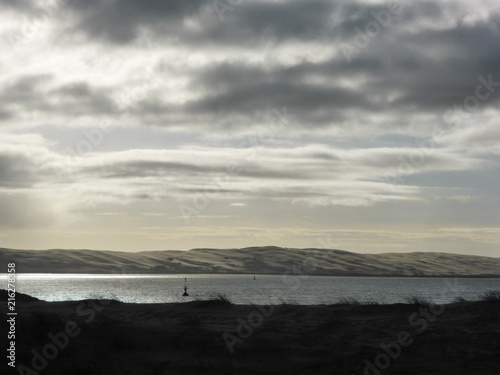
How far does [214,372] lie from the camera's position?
44.2 ft

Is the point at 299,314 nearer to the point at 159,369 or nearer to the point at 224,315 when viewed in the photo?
the point at 224,315

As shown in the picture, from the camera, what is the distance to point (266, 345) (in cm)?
1572

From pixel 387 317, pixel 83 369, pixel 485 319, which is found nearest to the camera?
pixel 83 369

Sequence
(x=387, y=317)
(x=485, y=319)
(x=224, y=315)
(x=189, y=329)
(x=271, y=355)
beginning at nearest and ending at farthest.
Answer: (x=271, y=355) → (x=189, y=329) → (x=485, y=319) → (x=387, y=317) → (x=224, y=315)

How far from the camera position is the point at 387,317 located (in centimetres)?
2081

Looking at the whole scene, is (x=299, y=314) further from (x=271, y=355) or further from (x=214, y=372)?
(x=214, y=372)

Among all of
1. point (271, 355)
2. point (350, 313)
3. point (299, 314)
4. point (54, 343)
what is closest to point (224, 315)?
point (299, 314)

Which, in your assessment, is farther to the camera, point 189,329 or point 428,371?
point 189,329

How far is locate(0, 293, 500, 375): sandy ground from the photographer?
1369cm

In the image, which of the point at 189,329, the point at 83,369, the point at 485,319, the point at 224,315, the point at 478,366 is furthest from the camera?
the point at 224,315

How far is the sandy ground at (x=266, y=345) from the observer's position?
13688mm

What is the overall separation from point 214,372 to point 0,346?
4810mm

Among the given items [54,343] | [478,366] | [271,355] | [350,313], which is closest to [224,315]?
[350,313]

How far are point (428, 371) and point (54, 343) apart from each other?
28.3 ft
